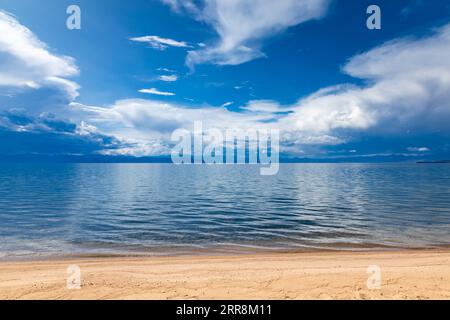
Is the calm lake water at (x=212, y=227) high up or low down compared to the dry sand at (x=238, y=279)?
down

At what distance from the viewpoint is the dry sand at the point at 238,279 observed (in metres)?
10.7

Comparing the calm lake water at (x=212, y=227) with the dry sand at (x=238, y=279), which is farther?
the calm lake water at (x=212, y=227)

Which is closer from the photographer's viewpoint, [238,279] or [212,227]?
[238,279]

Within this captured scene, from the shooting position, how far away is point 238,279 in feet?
41.4

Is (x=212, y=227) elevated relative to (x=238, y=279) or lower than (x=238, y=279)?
lower

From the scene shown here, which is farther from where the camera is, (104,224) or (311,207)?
(311,207)

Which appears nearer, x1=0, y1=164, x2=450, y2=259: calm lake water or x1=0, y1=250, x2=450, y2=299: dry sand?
x1=0, y1=250, x2=450, y2=299: dry sand

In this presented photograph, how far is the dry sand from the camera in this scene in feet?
35.2

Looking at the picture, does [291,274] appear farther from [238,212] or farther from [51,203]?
[51,203]

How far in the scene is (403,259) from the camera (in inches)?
680

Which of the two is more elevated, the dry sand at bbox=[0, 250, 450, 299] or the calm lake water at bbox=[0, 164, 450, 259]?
the dry sand at bbox=[0, 250, 450, 299]

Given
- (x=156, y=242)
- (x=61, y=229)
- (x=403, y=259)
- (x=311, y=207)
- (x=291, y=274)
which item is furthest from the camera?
(x=311, y=207)

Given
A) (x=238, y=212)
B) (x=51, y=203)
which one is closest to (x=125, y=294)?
(x=238, y=212)

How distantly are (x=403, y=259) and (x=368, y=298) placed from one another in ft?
29.4
